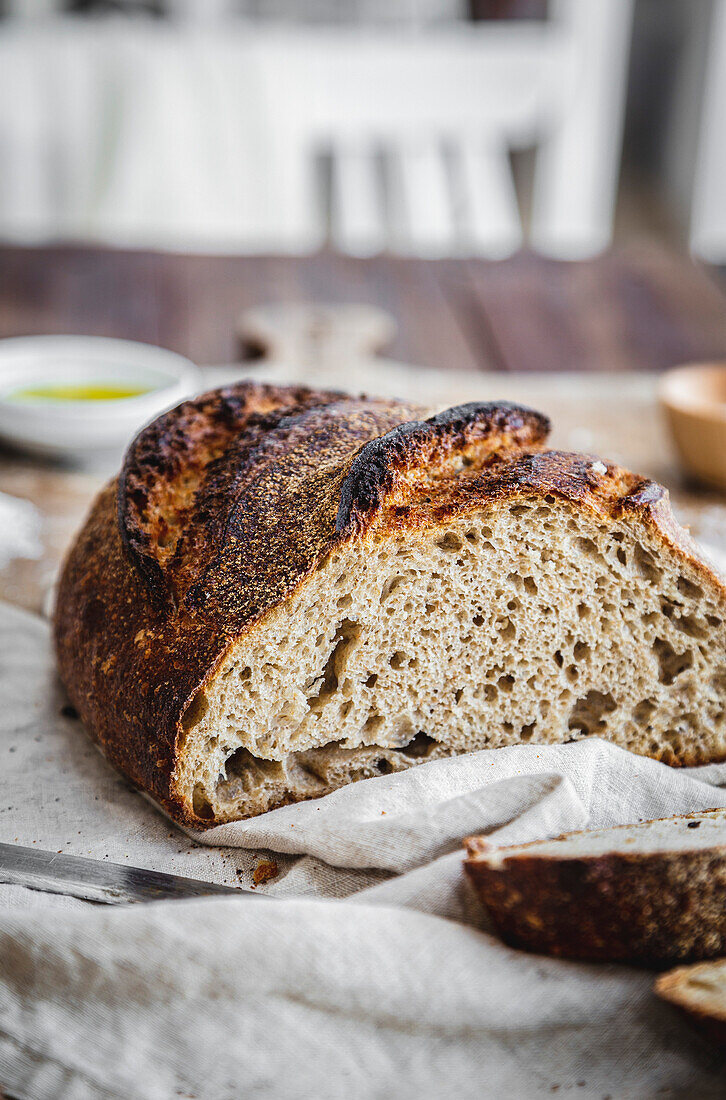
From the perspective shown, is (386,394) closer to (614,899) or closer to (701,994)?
(614,899)

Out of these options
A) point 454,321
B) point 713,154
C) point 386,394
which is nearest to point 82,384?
point 386,394

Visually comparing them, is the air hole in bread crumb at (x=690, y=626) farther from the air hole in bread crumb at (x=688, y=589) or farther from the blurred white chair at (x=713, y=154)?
the blurred white chair at (x=713, y=154)

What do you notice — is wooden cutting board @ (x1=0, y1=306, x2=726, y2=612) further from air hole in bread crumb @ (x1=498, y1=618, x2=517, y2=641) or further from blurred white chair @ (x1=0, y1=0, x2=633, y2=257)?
blurred white chair @ (x1=0, y1=0, x2=633, y2=257)

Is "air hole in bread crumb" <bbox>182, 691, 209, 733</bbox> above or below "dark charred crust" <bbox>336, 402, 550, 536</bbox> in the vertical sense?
below

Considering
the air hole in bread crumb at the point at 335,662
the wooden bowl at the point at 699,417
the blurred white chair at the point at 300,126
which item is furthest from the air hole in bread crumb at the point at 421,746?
the blurred white chair at the point at 300,126

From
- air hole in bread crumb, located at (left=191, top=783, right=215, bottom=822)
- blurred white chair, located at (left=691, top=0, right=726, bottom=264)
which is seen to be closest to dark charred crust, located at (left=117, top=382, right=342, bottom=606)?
air hole in bread crumb, located at (left=191, top=783, right=215, bottom=822)

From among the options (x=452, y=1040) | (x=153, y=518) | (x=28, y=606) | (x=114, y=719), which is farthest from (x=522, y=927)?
(x=28, y=606)

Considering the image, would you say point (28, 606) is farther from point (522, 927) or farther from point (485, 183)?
point (485, 183)
